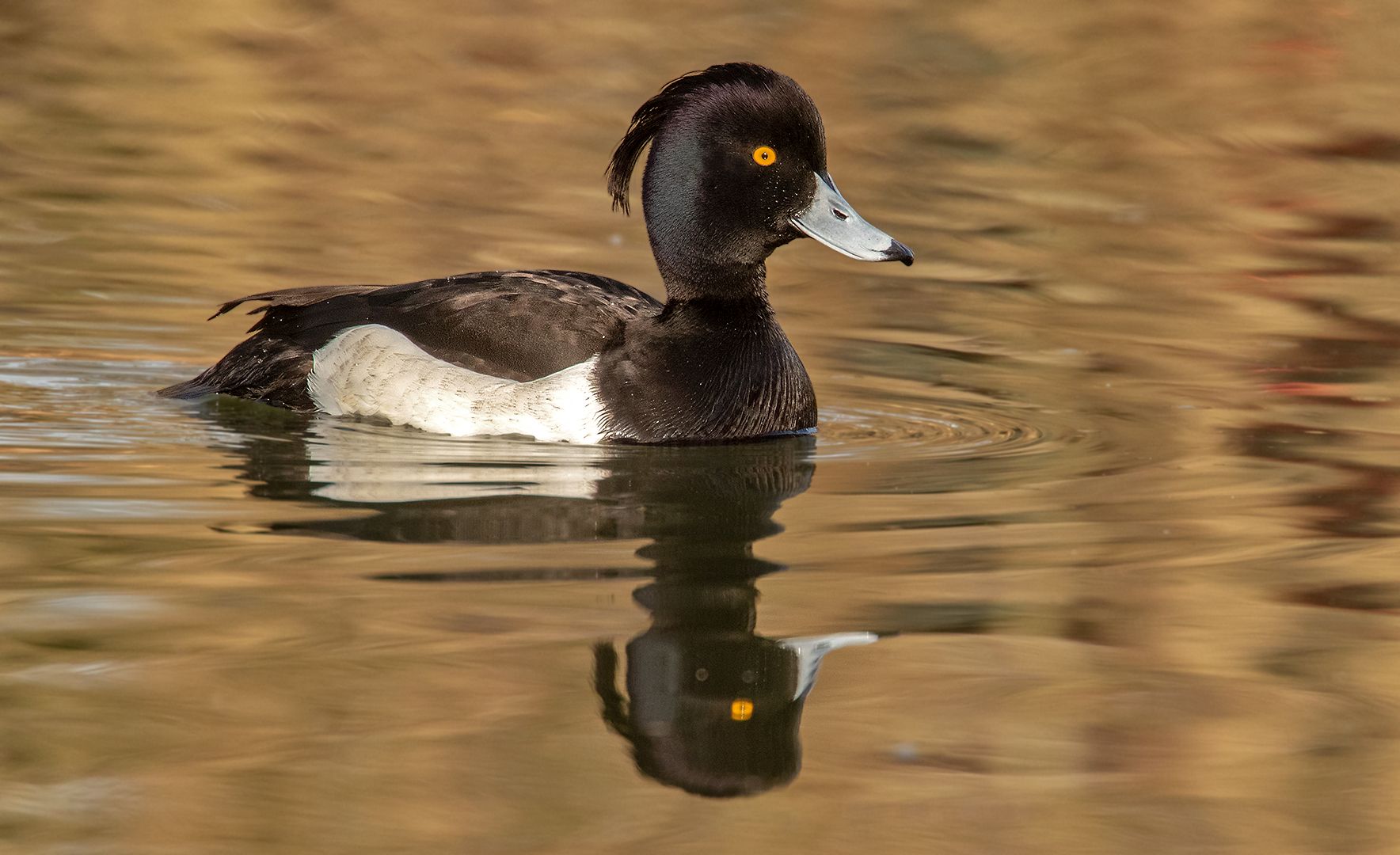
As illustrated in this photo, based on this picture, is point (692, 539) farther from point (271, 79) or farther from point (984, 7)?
point (984, 7)

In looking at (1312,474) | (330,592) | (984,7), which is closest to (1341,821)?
(330,592)

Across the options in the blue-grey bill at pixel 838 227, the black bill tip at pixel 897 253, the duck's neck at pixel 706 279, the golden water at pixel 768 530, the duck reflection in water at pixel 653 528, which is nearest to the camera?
the golden water at pixel 768 530

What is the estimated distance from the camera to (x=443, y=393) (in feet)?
23.4

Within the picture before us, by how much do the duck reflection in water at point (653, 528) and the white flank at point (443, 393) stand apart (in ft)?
0.32

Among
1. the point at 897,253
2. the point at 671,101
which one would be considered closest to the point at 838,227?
the point at 897,253

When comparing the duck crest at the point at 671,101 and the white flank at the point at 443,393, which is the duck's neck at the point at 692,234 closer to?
the duck crest at the point at 671,101

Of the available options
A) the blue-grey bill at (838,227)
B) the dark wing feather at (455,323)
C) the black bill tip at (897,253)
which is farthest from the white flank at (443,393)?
the black bill tip at (897,253)

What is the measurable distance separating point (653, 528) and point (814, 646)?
1.20m

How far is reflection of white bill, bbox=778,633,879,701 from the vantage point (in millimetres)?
4652

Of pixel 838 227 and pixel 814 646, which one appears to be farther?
pixel 838 227

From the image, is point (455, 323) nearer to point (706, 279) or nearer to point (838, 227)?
point (706, 279)

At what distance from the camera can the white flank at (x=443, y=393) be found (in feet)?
22.9

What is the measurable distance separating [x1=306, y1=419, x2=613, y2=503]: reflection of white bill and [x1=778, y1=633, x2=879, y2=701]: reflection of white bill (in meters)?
1.56

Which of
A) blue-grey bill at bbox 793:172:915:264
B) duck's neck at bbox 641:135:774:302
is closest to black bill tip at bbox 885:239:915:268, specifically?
blue-grey bill at bbox 793:172:915:264
